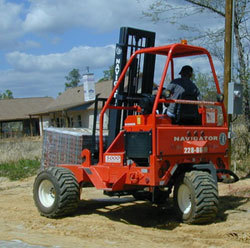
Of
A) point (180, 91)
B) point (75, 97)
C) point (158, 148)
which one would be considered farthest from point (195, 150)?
point (75, 97)

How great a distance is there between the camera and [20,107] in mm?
54000

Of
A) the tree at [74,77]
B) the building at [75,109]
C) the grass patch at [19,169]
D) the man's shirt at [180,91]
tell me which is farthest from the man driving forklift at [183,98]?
the tree at [74,77]

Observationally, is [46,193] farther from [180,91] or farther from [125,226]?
[180,91]

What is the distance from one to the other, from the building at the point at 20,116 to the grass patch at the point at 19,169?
33594 mm

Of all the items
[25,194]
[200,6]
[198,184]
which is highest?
[200,6]

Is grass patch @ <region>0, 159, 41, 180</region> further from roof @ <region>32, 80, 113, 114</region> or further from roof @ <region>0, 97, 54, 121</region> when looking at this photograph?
roof @ <region>0, 97, 54, 121</region>

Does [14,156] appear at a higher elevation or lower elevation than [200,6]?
lower

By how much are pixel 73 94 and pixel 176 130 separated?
3811 centimetres

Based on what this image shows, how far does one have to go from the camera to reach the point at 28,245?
5.79 m

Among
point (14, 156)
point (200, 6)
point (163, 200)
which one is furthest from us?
point (14, 156)

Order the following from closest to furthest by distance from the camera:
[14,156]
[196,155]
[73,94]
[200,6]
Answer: [196,155]
[200,6]
[14,156]
[73,94]

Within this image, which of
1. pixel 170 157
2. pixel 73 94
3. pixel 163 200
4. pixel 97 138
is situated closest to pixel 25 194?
pixel 97 138

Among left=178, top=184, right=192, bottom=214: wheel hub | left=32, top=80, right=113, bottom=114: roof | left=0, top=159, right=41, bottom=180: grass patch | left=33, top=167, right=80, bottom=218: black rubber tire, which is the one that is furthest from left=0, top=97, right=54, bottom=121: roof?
left=178, top=184, right=192, bottom=214: wheel hub

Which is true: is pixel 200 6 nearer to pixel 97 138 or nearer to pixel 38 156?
pixel 97 138
